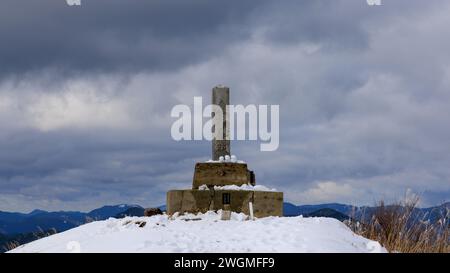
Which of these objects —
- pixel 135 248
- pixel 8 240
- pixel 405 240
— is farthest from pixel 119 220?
pixel 405 240

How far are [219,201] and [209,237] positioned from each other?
4.56 m

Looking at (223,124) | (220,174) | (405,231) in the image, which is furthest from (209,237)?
(223,124)

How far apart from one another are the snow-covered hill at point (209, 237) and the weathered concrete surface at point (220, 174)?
1957mm

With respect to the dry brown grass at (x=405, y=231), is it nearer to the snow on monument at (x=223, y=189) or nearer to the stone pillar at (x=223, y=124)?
the snow on monument at (x=223, y=189)

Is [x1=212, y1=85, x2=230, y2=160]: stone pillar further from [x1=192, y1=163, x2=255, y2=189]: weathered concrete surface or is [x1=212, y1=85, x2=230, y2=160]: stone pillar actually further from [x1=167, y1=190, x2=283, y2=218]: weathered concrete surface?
[x1=167, y1=190, x2=283, y2=218]: weathered concrete surface

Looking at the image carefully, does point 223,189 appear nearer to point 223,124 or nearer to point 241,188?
point 241,188

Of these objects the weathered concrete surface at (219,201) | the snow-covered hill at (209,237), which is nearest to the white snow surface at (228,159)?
the weathered concrete surface at (219,201)

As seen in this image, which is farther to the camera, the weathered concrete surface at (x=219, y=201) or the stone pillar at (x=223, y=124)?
the stone pillar at (x=223, y=124)

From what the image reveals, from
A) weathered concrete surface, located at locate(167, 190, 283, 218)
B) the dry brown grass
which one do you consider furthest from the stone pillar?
the dry brown grass

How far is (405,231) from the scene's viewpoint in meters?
13.0

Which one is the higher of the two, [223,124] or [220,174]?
[223,124]

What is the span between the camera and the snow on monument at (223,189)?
16.3 meters
